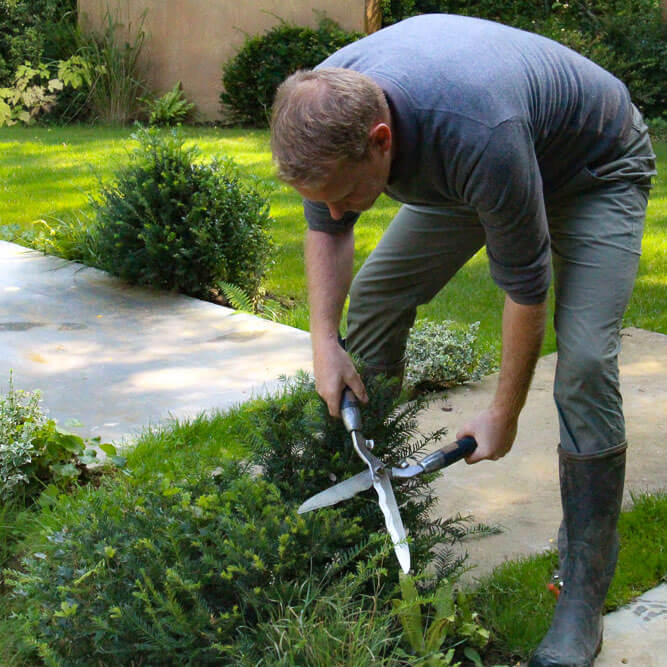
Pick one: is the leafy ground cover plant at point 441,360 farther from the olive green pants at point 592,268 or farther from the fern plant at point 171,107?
the fern plant at point 171,107

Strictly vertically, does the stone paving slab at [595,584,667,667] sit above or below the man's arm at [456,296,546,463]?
below

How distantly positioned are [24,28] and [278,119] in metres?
13.1

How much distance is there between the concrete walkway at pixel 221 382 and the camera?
133 inches

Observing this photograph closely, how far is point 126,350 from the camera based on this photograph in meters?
4.93

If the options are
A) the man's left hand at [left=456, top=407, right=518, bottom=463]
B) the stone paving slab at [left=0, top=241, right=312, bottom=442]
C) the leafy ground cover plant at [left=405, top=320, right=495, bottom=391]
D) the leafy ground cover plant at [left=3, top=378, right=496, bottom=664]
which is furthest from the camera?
the leafy ground cover plant at [left=405, top=320, right=495, bottom=391]

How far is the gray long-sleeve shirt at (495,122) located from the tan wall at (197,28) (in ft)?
35.0

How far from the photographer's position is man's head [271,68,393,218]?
7.21 feet

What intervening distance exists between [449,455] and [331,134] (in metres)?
0.92

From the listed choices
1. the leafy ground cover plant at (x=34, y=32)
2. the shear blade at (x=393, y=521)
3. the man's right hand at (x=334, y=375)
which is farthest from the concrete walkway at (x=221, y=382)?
the leafy ground cover plant at (x=34, y=32)

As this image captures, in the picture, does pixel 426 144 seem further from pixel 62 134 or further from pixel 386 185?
pixel 62 134

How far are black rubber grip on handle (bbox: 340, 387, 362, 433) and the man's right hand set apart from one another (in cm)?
1

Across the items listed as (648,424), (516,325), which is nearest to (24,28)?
(648,424)

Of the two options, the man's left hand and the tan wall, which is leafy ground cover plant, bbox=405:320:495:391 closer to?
the man's left hand

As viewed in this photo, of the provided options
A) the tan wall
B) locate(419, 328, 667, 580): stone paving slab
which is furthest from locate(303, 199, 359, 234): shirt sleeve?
the tan wall
